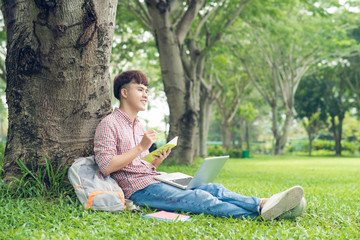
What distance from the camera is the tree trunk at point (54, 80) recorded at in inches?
144

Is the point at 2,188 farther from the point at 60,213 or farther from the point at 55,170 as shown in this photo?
the point at 60,213

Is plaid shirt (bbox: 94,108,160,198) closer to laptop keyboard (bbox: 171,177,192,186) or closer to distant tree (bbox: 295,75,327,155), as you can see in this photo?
laptop keyboard (bbox: 171,177,192,186)

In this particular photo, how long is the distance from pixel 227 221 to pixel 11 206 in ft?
6.51

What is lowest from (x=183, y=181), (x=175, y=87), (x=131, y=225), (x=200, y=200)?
(x=131, y=225)

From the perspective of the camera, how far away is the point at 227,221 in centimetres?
317

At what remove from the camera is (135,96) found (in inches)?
A: 145

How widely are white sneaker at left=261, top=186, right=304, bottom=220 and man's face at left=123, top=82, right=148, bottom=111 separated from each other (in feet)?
5.22

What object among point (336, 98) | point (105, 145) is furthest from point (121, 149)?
point (336, 98)

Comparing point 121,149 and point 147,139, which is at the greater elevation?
point 147,139

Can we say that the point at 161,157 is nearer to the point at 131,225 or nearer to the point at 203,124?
the point at 131,225

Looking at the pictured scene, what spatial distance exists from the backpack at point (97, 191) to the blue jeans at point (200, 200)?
20 centimetres

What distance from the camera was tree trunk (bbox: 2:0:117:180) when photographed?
3.67m

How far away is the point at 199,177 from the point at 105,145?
96 cm

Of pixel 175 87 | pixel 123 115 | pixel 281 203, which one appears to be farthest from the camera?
pixel 175 87
